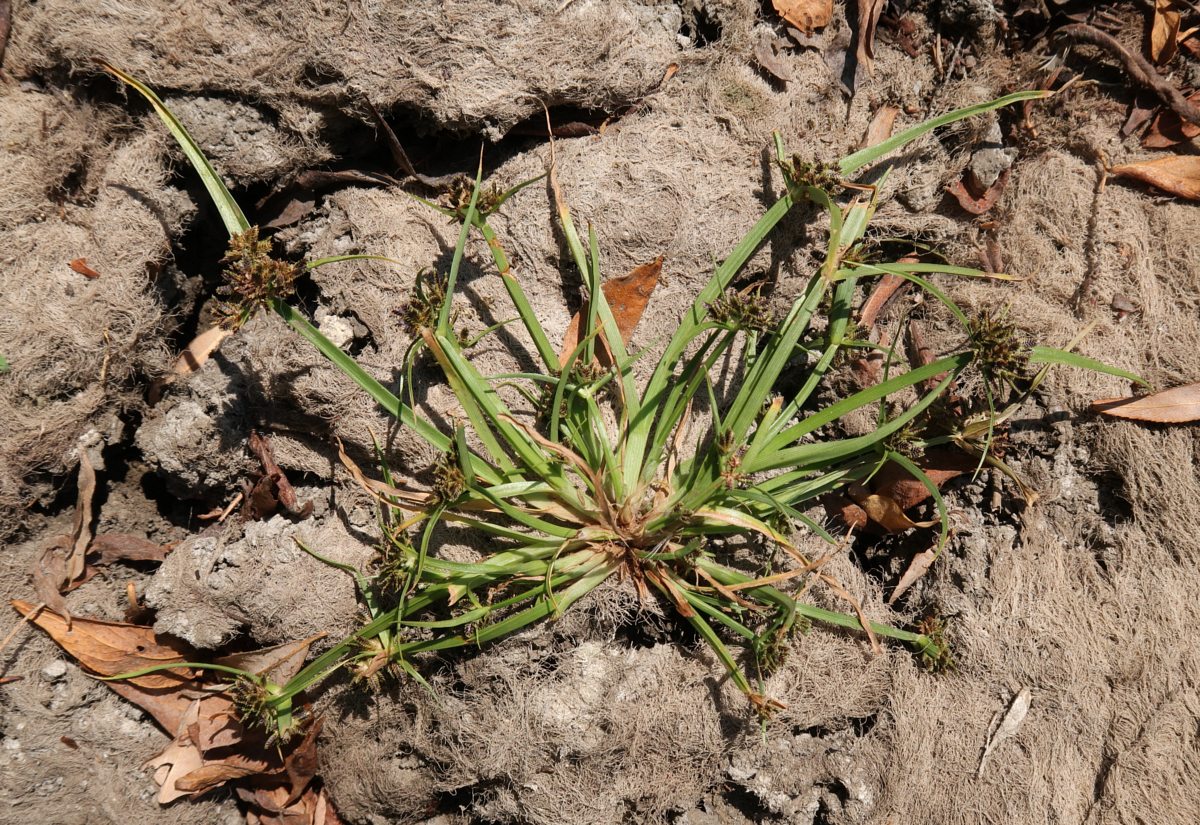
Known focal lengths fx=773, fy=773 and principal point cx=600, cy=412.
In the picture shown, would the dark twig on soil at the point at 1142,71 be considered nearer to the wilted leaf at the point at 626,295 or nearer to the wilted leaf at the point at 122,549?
the wilted leaf at the point at 626,295

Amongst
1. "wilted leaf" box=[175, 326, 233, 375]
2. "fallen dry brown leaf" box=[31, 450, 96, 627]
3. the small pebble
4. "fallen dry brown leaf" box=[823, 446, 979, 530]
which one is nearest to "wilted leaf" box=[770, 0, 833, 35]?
"fallen dry brown leaf" box=[823, 446, 979, 530]

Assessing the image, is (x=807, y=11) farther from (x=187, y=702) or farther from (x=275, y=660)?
(x=187, y=702)

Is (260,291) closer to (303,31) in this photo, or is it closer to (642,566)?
(303,31)

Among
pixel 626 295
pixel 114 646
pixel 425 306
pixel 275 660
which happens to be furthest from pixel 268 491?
pixel 626 295

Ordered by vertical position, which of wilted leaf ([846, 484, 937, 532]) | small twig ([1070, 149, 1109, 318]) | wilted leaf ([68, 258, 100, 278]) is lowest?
wilted leaf ([846, 484, 937, 532])

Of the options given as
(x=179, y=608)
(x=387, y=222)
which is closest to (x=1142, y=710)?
(x=387, y=222)

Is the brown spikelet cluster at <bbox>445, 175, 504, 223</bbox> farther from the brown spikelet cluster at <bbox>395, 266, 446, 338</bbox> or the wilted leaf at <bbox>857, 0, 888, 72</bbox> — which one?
the wilted leaf at <bbox>857, 0, 888, 72</bbox>

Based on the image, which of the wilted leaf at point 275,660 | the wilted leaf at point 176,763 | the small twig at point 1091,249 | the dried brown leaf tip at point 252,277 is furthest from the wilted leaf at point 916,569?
the wilted leaf at point 176,763
